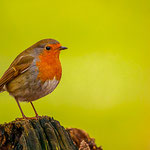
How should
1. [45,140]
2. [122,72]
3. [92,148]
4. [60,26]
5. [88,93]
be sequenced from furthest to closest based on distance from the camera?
[60,26], [122,72], [88,93], [92,148], [45,140]

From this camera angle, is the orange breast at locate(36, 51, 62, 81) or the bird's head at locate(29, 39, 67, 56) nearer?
the orange breast at locate(36, 51, 62, 81)

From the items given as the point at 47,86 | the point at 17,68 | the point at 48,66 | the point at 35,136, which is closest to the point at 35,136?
the point at 35,136

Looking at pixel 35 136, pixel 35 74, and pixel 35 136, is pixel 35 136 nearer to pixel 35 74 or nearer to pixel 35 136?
pixel 35 136

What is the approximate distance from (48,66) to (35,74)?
17 cm

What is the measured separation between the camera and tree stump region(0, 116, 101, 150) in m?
3.07

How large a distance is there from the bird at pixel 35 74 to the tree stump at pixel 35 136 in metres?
0.81

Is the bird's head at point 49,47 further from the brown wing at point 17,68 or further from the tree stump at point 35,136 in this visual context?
the tree stump at point 35,136

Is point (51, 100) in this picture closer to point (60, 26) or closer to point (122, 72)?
point (122, 72)

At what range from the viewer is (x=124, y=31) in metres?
9.39

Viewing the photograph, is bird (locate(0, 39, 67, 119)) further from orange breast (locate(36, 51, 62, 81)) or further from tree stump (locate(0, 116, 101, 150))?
tree stump (locate(0, 116, 101, 150))

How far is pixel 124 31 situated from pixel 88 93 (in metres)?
2.61

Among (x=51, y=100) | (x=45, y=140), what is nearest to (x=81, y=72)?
(x=51, y=100)

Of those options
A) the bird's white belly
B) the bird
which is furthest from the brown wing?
the bird's white belly

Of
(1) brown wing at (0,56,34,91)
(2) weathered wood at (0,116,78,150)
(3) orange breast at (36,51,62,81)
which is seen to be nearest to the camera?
(2) weathered wood at (0,116,78,150)
